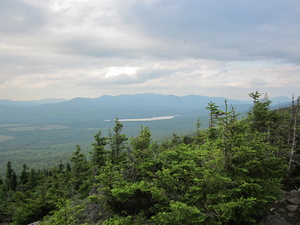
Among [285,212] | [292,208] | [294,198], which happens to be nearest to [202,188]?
[285,212]

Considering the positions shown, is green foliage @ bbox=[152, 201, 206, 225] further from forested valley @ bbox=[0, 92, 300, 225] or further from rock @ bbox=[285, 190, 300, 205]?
rock @ bbox=[285, 190, 300, 205]

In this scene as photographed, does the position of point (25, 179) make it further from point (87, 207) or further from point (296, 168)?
point (296, 168)

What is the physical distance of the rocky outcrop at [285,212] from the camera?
32.2 ft

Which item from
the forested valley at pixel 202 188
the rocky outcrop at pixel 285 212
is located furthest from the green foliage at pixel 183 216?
the rocky outcrop at pixel 285 212

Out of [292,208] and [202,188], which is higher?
[202,188]

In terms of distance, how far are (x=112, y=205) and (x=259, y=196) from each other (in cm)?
826

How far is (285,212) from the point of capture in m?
10.6

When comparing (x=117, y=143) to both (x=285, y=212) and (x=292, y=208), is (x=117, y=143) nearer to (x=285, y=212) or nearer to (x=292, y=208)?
(x=285, y=212)

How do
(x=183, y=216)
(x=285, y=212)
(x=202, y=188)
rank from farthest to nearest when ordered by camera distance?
(x=285, y=212), (x=202, y=188), (x=183, y=216)

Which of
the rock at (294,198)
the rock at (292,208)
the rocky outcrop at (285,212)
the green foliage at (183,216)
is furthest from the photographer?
the rock at (294,198)

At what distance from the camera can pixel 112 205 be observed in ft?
38.1

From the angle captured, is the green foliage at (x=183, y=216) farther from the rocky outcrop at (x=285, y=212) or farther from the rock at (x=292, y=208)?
the rock at (x=292, y=208)

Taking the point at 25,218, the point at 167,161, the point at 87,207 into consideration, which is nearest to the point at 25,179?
the point at 25,218

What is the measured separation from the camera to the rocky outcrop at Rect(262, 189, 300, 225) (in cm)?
981
